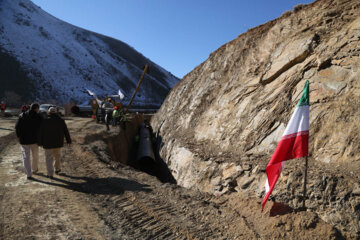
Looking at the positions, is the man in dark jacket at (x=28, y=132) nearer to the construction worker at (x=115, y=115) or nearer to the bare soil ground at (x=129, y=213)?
the bare soil ground at (x=129, y=213)

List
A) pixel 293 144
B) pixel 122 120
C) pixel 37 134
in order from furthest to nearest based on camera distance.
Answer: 1. pixel 122 120
2. pixel 37 134
3. pixel 293 144

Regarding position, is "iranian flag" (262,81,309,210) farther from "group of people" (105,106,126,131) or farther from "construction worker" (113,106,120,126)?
"construction worker" (113,106,120,126)

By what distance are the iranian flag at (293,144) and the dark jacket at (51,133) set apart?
5.23 meters

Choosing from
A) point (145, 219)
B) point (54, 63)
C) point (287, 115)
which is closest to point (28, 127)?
point (145, 219)

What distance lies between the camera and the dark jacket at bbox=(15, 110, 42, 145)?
18.7 feet

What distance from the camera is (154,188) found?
5.82 meters

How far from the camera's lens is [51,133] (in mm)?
5824

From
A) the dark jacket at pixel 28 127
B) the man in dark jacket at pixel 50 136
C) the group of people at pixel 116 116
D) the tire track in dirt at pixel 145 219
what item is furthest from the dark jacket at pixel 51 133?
the group of people at pixel 116 116

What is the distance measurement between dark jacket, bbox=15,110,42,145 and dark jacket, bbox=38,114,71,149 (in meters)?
0.19

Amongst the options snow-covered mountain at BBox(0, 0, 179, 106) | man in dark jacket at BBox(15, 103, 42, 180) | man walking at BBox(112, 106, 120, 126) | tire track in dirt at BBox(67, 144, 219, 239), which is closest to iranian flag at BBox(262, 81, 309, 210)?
tire track in dirt at BBox(67, 144, 219, 239)

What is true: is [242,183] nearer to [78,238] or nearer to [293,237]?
[293,237]

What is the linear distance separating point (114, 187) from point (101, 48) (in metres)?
85.0

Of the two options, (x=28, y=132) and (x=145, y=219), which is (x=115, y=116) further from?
(x=145, y=219)

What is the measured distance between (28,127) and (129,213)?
3628 millimetres
